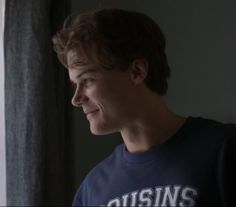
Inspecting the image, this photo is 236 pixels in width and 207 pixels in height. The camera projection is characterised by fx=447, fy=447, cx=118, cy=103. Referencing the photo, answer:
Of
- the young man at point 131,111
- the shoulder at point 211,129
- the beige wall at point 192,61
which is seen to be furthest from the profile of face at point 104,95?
the beige wall at point 192,61

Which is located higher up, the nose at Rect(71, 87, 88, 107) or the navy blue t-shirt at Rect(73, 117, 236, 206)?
the nose at Rect(71, 87, 88, 107)

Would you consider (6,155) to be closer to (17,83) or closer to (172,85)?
(17,83)

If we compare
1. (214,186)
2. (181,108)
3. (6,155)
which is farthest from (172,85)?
(214,186)

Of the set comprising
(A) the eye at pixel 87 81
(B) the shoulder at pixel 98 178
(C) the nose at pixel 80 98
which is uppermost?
(A) the eye at pixel 87 81

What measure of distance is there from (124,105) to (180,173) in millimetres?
206

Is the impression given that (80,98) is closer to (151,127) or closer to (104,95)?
(104,95)

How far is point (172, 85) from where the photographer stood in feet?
6.22

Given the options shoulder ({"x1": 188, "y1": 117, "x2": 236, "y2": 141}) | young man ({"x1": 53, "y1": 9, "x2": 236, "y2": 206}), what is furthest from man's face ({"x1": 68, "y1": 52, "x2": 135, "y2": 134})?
shoulder ({"x1": 188, "y1": 117, "x2": 236, "y2": 141})

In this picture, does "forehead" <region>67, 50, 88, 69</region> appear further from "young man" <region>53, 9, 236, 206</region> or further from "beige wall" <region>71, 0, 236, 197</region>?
"beige wall" <region>71, 0, 236, 197</region>

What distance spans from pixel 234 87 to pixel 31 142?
79 cm

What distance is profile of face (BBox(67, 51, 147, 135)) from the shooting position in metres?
1.03

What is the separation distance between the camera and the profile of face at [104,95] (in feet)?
3.38

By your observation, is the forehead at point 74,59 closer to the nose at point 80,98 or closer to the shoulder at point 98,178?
the nose at point 80,98

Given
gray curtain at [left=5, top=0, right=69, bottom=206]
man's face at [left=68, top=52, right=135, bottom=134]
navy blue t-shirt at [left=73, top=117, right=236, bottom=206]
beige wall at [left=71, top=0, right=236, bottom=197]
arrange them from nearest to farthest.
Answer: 1. navy blue t-shirt at [left=73, top=117, right=236, bottom=206]
2. man's face at [left=68, top=52, right=135, bottom=134]
3. gray curtain at [left=5, top=0, right=69, bottom=206]
4. beige wall at [left=71, top=0, right=236, bottom=197]
